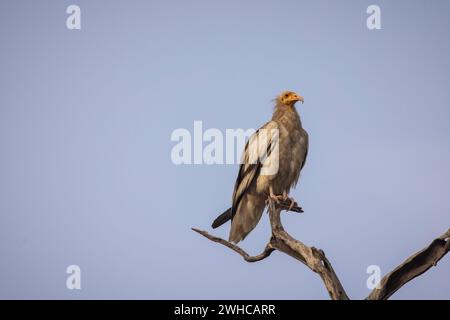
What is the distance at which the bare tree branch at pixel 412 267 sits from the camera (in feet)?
24.5

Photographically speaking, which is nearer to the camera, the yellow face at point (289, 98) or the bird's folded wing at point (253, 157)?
the bird's folded wing at point (253, 157)

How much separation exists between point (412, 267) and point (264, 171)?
3.52 m

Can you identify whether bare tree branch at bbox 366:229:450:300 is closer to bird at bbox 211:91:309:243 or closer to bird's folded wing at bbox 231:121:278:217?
bird at bbox 211:91:309:243

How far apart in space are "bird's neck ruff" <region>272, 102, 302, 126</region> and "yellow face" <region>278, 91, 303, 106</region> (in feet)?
0.21

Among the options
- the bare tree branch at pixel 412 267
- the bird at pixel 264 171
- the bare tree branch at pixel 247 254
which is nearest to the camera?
the bare tree branch at pixel 412 267

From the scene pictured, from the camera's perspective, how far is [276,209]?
931 centimetres

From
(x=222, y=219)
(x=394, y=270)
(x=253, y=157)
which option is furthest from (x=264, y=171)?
(x=394, y=270)

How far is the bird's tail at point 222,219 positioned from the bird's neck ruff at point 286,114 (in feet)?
5.67

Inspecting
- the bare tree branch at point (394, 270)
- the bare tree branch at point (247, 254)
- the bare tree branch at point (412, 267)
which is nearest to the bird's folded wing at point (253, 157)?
the bare tree branch at point (247, 254)

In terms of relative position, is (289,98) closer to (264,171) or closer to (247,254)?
(264,171)

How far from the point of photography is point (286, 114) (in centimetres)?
1122

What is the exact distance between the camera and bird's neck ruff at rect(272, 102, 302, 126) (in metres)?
11.1

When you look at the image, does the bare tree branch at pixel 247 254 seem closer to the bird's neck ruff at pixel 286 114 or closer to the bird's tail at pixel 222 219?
the bird's tail at pixel 222 219
